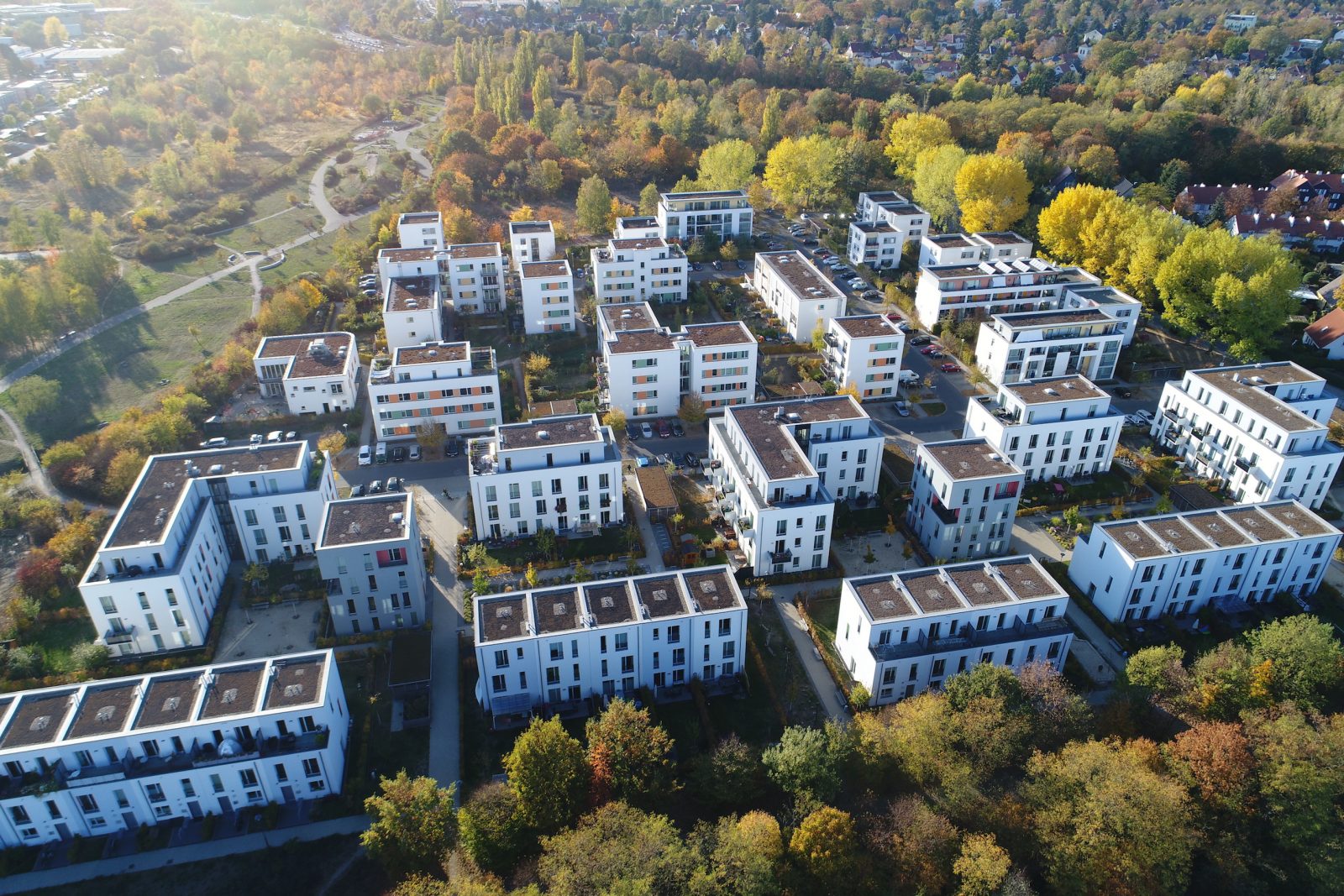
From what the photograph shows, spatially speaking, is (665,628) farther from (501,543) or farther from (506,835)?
(501,543)

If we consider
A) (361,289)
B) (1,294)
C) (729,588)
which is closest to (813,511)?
(729,588)

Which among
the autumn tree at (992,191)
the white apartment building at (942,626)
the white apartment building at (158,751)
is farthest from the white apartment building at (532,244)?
the white apartment building at (158,751)

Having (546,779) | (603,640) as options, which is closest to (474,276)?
(603,640)

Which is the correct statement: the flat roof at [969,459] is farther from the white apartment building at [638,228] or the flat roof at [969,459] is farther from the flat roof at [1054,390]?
the white apartment building at [638,228]

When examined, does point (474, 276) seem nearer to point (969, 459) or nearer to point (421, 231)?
point (421, 231)

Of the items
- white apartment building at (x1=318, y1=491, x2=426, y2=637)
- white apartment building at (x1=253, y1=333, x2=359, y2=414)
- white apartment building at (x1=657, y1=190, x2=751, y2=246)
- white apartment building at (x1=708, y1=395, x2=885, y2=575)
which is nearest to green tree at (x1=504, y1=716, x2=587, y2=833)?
white apartment building at (x1=318, y1=491, x2=426, y2=637)
